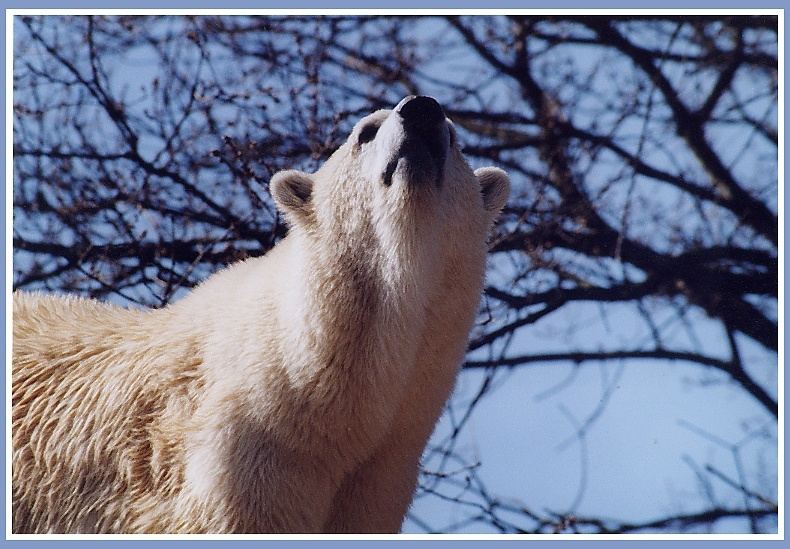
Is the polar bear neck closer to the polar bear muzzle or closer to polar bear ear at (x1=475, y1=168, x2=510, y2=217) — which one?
the polar bear muzzle

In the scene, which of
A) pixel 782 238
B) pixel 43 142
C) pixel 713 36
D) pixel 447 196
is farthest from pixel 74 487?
pixel 713 36

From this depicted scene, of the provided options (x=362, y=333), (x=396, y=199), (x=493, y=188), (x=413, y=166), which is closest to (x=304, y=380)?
(x=362, y=333)

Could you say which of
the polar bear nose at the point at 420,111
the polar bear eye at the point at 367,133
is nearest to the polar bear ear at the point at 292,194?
the polar bear eye at the point at 367,133

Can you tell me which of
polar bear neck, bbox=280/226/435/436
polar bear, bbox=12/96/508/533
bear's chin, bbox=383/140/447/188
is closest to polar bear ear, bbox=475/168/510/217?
polar bear, bbox=12/96/508/533

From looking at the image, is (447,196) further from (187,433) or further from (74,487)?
(74,487)

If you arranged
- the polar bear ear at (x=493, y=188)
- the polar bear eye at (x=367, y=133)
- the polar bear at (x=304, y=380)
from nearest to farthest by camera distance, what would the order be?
the polar bear at (x=304, y=380) → the polar bear eye at (x=367, y=133) → the polar bear ear at (x=493, y=188)

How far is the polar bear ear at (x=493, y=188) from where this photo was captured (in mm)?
3611

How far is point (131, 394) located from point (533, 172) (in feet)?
9.21

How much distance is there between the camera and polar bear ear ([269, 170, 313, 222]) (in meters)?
3.43

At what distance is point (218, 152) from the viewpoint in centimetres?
425

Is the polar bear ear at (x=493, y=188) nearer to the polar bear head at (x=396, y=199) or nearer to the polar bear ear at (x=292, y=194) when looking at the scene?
the polar bear head at (x=396, y=199)

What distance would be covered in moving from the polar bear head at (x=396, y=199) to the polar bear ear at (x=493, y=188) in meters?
0.12

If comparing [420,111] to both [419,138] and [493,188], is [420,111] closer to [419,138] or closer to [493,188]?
[419,138]

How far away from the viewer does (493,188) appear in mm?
3641
